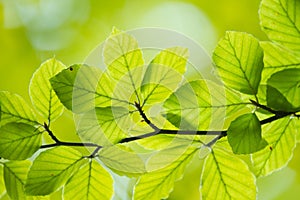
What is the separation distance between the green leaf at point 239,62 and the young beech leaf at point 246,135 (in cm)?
2

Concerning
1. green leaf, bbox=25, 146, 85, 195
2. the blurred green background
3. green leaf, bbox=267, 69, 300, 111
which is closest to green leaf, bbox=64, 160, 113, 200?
green leaf, bbox=25, 146, 85, 195

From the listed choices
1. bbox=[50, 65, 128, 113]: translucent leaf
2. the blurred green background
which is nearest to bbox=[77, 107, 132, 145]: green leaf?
bbox=[50, 65, 128, 113]: translucent leaf

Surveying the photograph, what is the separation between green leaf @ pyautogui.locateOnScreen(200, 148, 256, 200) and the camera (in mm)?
327

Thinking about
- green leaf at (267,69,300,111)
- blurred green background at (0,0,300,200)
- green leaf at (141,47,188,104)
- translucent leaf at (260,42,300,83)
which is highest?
green leaf at (141,47,188,104)

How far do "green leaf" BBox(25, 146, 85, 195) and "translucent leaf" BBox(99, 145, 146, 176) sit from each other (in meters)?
0.02

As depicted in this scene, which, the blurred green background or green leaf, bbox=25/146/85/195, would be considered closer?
green leaf, bbox=25/146/85/195

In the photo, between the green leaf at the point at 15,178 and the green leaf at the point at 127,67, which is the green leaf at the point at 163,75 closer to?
the green leaf at the point at 127,67

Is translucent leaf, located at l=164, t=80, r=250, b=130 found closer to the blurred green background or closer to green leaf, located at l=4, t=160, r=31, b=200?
green leaf, located at l=4, t=160, r=31, b=200

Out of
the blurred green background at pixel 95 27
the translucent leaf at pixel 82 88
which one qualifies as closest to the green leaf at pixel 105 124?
the translucent leaf at pixel 82 88

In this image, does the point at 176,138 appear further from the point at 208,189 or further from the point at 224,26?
the point at 224,26

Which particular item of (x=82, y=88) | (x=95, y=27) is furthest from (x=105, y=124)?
(x=95, y=27)

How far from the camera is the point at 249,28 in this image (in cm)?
151

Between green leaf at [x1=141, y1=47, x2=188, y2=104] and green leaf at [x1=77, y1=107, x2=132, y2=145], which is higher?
green leaf at [x1=141, y1=47, x2=188, y2=104]

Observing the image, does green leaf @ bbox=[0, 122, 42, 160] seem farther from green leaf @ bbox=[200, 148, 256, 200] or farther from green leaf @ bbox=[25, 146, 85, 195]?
green leaf @ bbox=[200, 148, 256, 200]
